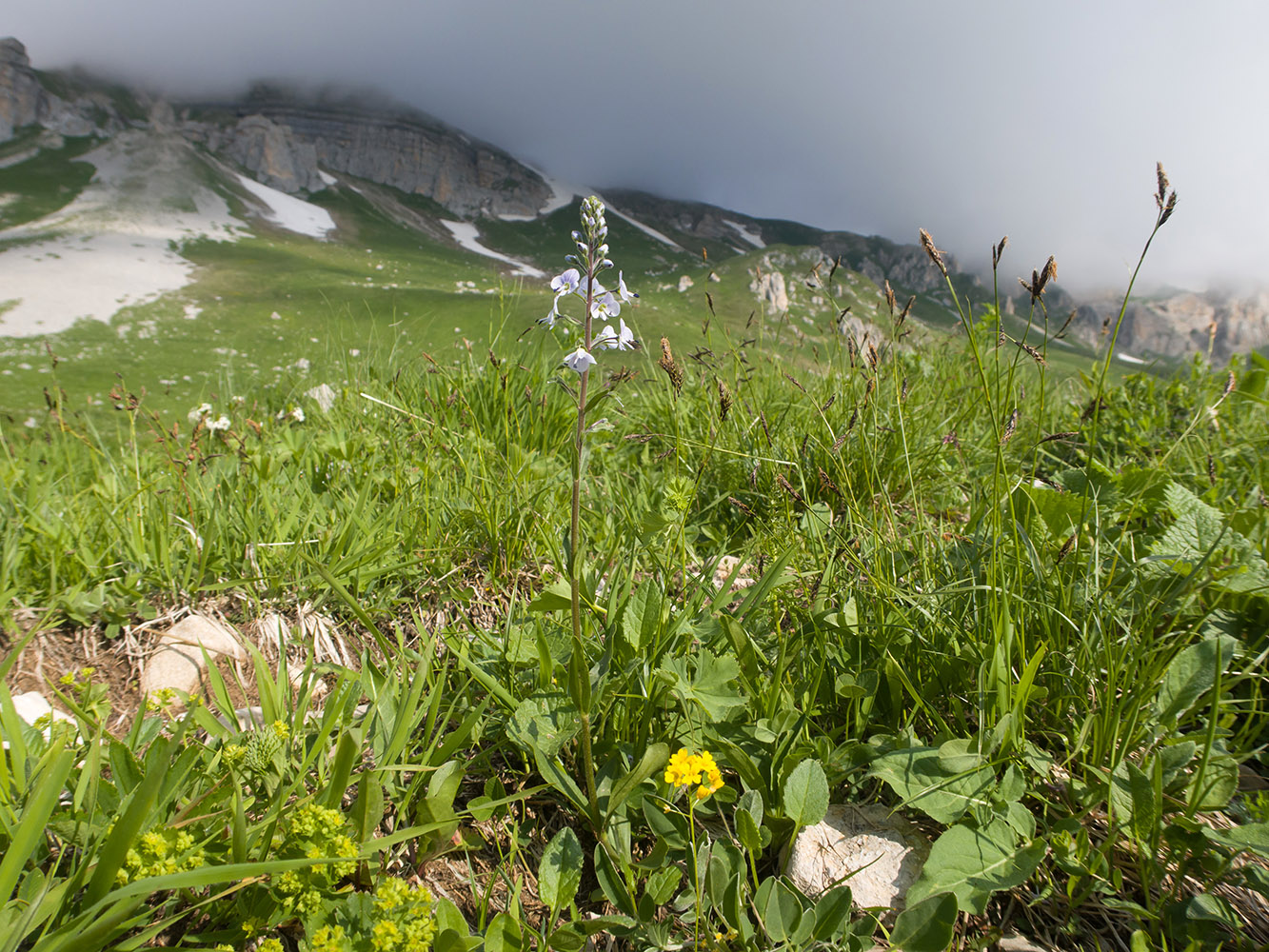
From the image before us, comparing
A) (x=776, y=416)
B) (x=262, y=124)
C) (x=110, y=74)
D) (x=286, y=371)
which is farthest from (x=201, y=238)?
(x=110, y=74)

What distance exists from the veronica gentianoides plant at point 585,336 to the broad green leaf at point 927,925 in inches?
31.6

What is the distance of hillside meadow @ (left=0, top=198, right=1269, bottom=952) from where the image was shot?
4.76 feet

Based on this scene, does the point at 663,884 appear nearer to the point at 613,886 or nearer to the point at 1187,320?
the point at 613,886

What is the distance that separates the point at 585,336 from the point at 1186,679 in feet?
6.56

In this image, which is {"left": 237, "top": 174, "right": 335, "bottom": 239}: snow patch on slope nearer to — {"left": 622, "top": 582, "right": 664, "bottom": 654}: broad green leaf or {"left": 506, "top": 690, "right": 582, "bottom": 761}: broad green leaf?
{"left": 622, "top": 582, "right": 664, "bottom": 654}: broad green leaf

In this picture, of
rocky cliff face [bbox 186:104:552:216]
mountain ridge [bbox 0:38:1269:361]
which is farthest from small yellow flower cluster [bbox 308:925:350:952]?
rocky cliff face [bbox 186:104:552:216]

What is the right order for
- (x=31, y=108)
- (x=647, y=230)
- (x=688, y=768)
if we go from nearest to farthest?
(x=688, y=768)
(x=31, y=108)
(x=647, y=230)

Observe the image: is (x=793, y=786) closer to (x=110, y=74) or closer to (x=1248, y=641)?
(x=1248, y=641)

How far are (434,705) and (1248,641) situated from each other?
102 inches

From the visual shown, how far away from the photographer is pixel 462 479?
3.51 metres

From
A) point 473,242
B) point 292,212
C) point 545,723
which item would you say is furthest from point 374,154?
point 545,723

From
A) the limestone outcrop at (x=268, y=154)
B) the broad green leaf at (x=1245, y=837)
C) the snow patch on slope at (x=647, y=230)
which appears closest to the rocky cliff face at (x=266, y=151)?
the limestone outcrop at (x=268, y=154)

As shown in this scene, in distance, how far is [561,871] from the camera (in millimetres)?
1615

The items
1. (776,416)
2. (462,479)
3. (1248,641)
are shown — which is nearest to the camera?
(1248,641)
